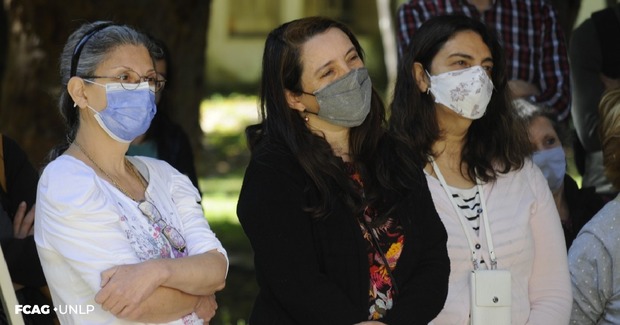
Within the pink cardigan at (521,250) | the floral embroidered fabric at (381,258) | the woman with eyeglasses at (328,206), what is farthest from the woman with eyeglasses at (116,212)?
the pink cardigan at (521,250)

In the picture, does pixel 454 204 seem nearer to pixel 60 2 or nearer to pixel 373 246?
pixel 373 246

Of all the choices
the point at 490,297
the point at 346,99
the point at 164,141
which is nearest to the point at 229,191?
the point at 164,141

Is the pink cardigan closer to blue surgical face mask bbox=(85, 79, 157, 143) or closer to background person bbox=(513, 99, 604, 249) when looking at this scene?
background person bbox=(513, 99, 604, 249)

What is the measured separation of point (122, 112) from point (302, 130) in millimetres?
688

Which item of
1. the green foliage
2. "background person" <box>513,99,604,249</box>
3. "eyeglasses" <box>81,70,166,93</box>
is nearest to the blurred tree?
the green foliage

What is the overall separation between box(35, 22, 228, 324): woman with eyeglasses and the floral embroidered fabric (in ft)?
1.75

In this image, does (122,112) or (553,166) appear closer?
(122,112)

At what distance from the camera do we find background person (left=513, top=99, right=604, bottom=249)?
225 inches

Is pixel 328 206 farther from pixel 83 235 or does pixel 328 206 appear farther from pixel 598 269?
pixel 598 269

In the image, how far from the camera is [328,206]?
4176 millimetres

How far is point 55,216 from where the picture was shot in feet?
12.7

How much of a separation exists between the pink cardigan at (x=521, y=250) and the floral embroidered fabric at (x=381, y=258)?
0.44 meters

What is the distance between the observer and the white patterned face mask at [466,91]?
4.86 m

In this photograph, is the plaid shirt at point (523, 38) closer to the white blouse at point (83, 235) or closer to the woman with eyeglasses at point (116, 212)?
the woman with eyeglasses at point (116, 212)
